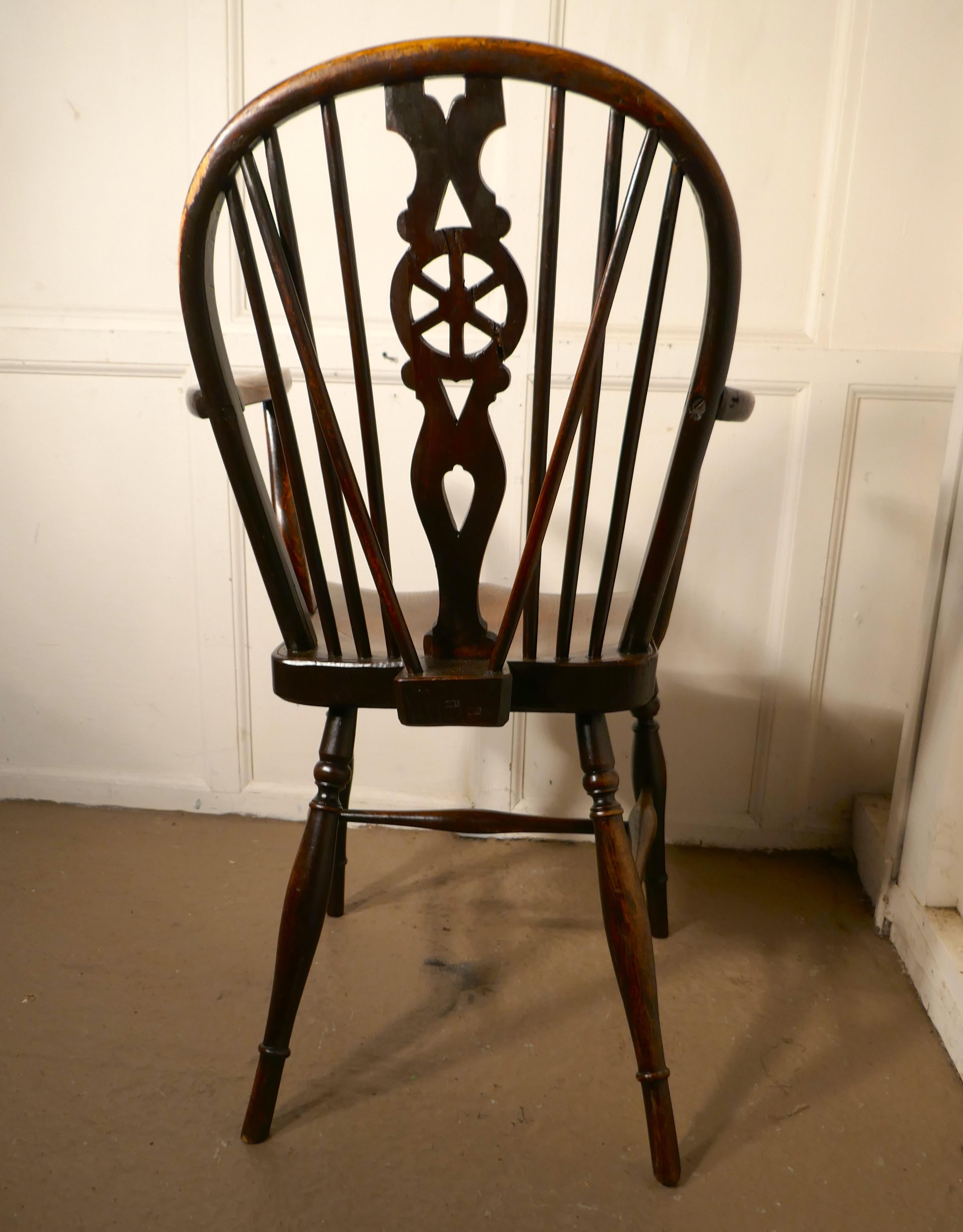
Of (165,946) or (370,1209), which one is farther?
(165,946)

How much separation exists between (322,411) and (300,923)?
0.53m

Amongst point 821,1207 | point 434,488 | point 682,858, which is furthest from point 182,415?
point 821,1207

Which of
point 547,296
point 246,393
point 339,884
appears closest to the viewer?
point 547,296

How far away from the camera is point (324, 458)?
2.76 ft

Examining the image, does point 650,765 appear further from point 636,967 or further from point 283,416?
point 283,416

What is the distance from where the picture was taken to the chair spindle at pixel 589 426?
2.28ft

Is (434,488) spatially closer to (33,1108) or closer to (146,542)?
(33,1108)

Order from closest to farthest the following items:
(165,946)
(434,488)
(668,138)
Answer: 1. (668,138)
2. (434,488)
3. (165,946)

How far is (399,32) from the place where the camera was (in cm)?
139

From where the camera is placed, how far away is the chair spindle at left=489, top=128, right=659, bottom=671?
2.26ft

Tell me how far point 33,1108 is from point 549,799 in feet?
3.07

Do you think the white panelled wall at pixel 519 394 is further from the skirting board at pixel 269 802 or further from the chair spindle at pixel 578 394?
the chair spindle at pixel 578 394

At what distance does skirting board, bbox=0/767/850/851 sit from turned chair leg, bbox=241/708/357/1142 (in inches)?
28.5

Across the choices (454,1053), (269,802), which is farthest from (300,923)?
(269,802)
